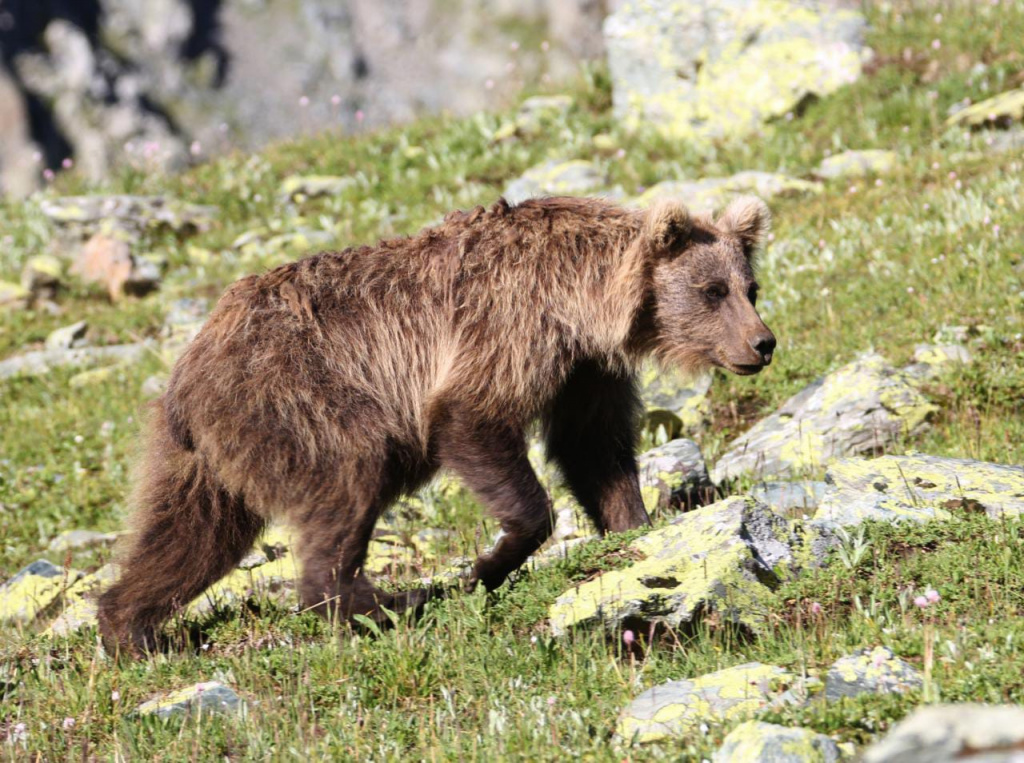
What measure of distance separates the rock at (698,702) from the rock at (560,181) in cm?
926

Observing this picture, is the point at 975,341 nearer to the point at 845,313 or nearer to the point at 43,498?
the point at 845,313

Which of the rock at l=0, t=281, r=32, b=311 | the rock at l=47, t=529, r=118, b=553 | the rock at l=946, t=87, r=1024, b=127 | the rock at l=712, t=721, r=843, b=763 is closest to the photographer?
the rock at l=712, t=721, r=843, b=763

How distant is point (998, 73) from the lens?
13312 mm

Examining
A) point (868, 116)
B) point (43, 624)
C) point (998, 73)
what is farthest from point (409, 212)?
point (43, 624)

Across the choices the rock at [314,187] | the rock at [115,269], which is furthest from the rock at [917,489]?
the rock at [314,187]

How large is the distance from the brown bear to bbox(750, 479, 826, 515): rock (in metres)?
0.76

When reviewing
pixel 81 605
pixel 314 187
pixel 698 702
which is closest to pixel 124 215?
pixel 314 187

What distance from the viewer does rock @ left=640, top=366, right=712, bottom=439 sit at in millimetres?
8648

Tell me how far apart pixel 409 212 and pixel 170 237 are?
10.1ft

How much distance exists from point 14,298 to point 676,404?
8438 mm

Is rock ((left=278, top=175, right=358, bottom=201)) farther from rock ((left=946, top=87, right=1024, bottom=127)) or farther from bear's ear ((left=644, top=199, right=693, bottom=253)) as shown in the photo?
bear's ear ((left=644, top=199, right=693, bottom=253))

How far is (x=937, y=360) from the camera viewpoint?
830cm

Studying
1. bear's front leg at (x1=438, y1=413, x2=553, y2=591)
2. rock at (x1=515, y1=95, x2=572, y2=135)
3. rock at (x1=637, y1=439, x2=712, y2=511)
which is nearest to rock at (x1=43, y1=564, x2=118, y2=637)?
bear's front leg at (x1=438, y1=413, x2=553, y2=591)

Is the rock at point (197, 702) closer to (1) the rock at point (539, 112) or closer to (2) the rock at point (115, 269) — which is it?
(2) the rock at point (115, 269)
